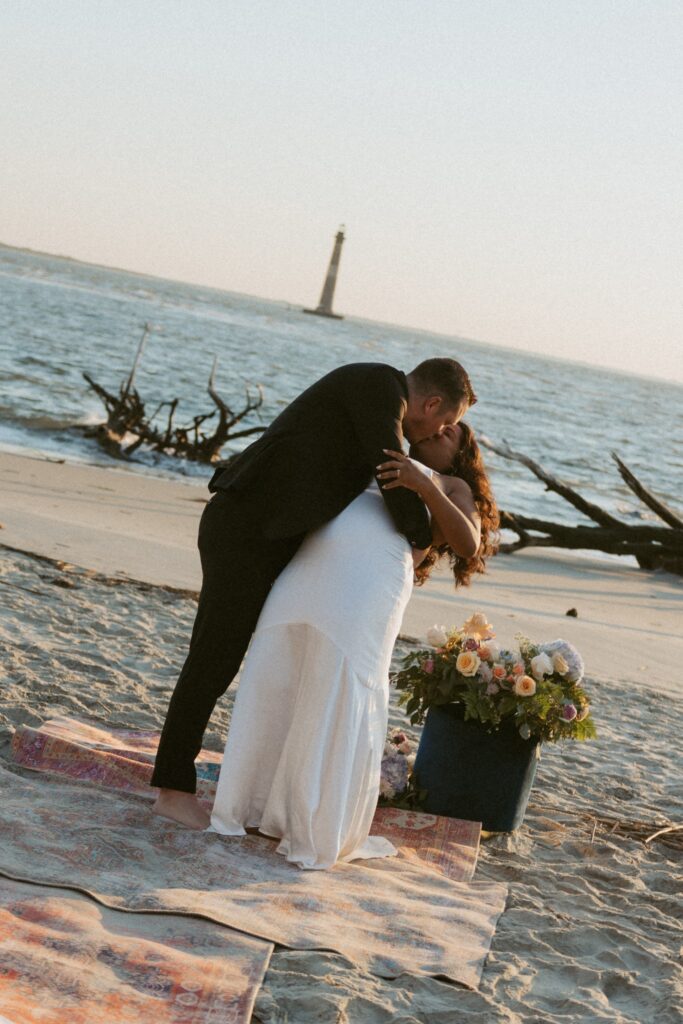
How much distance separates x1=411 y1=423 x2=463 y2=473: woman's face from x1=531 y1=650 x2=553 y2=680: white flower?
908 mm

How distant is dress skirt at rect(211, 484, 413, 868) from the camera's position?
444 centimetres

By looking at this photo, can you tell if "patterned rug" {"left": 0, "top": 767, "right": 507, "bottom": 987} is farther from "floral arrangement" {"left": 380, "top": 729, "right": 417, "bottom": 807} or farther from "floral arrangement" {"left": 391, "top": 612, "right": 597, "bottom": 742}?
"floral arrangement" {"left": 391, "top": 612, "right": 597, "bottom": 742}

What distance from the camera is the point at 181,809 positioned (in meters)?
4.67

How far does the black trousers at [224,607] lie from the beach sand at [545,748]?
41.4 inches

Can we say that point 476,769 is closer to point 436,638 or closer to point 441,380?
point 436,638

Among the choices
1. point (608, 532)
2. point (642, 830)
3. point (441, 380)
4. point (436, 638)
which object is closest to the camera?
point (441, 380)

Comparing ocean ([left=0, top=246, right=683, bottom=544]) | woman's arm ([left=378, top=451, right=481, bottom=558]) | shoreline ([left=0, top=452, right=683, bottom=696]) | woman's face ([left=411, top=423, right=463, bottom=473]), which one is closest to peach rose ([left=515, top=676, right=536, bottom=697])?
woman's arm ([left=378, top=451, right=481, bottom=558])

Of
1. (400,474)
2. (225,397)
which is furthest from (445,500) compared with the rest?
(225,397)

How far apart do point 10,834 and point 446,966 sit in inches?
60.9

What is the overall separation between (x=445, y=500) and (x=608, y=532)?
35.2ft

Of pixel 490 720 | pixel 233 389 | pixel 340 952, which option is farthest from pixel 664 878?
pixel 233 389

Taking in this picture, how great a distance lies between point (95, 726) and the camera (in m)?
5.63

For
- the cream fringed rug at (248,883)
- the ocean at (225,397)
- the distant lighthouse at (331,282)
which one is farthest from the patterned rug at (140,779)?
the distant lighthouse at (331,282)

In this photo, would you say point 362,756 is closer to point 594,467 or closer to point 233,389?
point 594,467
